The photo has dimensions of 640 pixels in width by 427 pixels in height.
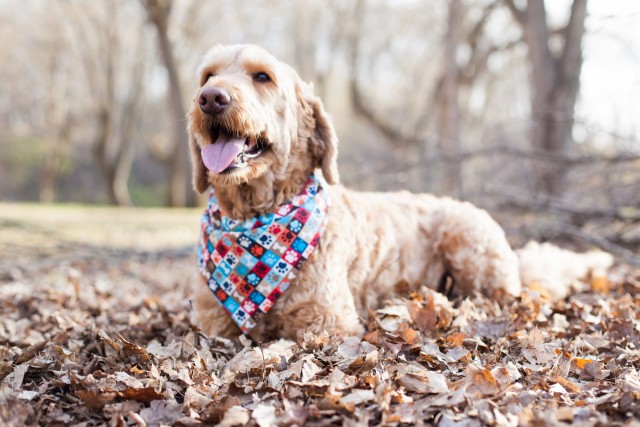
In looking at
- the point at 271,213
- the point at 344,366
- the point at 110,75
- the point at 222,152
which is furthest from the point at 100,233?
the point at 110,75

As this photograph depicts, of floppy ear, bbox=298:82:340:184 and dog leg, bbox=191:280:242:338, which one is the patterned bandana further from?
floppy ear, bbox=298:82:340:184

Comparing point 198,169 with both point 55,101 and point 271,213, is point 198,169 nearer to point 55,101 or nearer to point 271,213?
point 271,213

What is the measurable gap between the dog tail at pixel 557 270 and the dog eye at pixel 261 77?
2729mm

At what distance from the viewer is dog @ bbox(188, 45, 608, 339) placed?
3250mm

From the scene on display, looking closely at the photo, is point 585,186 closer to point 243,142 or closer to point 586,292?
point 586,292

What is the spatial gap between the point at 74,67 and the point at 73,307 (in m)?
24.1

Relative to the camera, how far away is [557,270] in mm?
4609

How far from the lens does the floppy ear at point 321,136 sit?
3646 millimetres

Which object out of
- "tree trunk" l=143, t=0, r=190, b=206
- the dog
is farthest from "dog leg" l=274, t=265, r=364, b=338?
"tree trunk" l=143, t=0, r=190, b=206


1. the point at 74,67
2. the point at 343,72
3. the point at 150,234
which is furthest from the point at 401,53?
the point at 150,234

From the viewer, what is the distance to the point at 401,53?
1028 inches

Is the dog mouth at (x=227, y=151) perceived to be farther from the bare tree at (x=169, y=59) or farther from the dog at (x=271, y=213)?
the bare tree at (x=169, y=59)

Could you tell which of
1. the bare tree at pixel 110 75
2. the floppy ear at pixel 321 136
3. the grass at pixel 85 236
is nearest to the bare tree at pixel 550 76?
the floppy ear at pixel 321 136

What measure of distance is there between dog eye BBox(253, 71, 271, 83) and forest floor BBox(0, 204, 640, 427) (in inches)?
65.1
